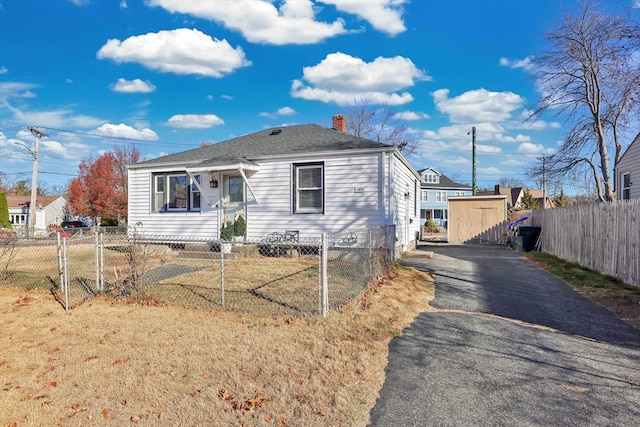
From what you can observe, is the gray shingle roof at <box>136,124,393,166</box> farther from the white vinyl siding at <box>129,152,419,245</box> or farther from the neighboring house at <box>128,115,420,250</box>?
the white vinyl siding at <box>129,152,419,245</box>

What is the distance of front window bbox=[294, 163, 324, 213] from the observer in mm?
11898

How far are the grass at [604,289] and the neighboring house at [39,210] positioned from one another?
55987 mm

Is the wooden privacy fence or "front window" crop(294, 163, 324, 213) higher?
"front window" crop(294, 163, 324, 213)

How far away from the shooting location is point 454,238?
23.5 m

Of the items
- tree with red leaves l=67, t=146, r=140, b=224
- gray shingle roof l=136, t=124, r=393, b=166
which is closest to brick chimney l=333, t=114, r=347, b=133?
gray shingle roof l=136, t=124, r=393, b=166

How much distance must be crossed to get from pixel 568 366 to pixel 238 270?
22.7 ft

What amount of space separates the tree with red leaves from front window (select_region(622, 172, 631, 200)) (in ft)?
122

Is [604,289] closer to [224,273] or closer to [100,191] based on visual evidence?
[224,273]

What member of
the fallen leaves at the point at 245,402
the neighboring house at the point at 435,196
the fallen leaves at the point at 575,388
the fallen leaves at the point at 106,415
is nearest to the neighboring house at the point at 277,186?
the fallen leaves at the point at 575,388

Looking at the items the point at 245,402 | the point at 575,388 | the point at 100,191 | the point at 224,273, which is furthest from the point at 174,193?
the point at 100,191

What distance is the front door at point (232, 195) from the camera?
12930 millimetres

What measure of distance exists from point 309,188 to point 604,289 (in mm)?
7692

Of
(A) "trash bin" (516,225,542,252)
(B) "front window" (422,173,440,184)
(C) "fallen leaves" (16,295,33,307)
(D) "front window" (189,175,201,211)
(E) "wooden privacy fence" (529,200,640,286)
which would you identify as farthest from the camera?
(B) "front window" (422,173,440,184)

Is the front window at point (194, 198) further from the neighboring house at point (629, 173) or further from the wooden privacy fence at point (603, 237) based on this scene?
the neighboring house at point (629, 173)
